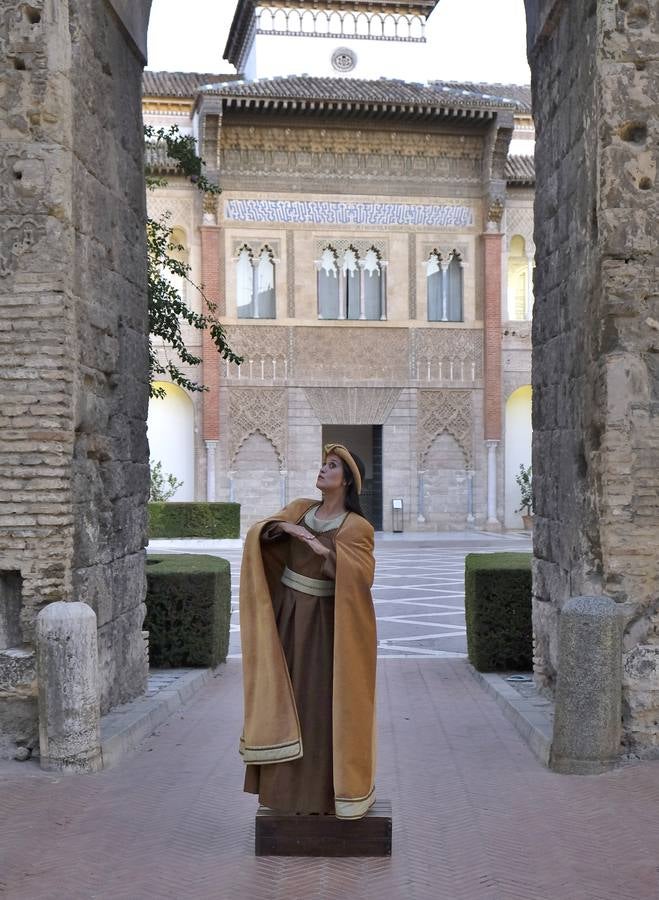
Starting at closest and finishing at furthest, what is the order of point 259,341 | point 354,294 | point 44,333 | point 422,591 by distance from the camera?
point 44,333 → point 422,591 → point 259,341 → point 354,294

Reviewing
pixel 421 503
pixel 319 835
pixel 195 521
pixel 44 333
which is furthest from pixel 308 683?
pixel 421 503

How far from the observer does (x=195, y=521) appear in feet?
80.8

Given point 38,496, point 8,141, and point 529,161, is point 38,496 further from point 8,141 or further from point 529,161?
point 529,161

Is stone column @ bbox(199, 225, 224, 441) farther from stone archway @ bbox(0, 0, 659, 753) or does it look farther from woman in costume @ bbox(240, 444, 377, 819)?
woman in costume @ bbox(240, 444, 377, 819)

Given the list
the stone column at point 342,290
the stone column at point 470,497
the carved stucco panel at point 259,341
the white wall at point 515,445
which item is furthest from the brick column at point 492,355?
the carved stucco panel at point 259,341

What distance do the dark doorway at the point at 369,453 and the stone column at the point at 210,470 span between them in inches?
119

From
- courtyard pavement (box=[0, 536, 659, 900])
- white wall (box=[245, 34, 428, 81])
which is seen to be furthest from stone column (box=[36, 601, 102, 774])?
white wall (box=[245, 34, 428, 81])

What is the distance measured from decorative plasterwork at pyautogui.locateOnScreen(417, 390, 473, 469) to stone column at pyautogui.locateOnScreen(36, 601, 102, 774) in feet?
72.6

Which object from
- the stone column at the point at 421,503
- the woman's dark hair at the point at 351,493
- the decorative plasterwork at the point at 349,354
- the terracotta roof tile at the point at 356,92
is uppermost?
the terracotta roof tile at the point at 356,92

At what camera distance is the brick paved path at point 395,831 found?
15.7ft

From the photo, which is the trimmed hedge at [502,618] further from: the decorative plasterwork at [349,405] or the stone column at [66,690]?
the decorative plasterwork at [349,405]

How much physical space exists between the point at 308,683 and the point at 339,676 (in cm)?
22

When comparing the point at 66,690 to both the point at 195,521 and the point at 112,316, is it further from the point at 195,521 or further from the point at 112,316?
the point at 195,521

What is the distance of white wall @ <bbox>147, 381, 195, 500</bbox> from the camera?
92.6 feet
